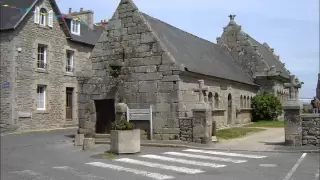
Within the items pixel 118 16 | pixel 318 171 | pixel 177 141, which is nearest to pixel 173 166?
pixel 318 171

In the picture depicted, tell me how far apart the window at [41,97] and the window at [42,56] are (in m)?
1.34

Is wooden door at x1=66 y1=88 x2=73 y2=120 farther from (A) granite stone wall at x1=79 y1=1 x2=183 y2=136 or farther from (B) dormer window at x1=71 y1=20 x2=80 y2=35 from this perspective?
(A) granite stone wall at x1=79 y1=1 x2=183 y2=136

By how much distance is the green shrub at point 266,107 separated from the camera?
22.4 m

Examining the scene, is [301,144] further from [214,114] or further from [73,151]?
[73,151]

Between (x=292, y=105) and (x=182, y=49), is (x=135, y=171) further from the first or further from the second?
(x=182, y=49)

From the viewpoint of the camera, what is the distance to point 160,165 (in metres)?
8.63

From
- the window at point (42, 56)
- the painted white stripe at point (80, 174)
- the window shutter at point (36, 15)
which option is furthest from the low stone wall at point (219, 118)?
the window shutter at point (36, 15)

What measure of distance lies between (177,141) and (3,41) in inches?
511

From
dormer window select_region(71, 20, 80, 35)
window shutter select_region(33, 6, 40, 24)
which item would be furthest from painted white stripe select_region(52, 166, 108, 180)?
dormer window select_region(71, 20, 80, 35)

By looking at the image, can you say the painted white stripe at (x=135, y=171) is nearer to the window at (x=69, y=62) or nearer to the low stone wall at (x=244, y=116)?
the low stone wall at (x=244, y=116)

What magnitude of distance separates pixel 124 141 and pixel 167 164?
2187mm

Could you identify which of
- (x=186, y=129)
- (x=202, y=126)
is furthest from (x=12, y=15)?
(x=202, y=126)

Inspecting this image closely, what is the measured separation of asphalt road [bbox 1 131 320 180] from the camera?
738 centimetres

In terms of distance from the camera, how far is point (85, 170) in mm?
8203
